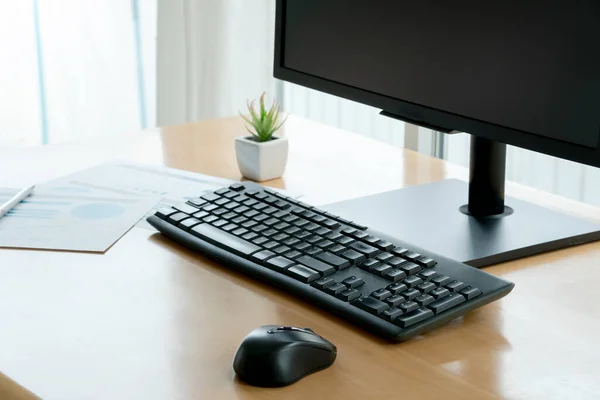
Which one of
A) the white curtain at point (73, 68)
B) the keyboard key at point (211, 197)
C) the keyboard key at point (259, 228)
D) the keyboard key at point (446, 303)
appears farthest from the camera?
the white curtain at point (73, 68)

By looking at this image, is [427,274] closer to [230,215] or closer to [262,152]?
[230,215]

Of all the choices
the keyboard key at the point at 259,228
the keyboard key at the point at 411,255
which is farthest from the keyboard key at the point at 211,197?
the keyboard key at the point at 411,255

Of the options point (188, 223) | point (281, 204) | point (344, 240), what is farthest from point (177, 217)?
point (344, 240)

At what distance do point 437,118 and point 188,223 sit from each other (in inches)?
12.5

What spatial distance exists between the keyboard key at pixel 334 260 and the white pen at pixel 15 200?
0.46 metres

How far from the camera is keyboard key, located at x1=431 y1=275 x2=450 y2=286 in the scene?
0.88 meters

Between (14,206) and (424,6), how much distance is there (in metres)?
0.59

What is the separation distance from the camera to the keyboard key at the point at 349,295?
866mm

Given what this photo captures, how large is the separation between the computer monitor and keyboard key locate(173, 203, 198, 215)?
0.61 ft

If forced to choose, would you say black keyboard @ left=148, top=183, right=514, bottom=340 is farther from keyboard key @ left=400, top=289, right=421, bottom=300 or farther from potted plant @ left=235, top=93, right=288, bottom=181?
potted plant @ left=235, top=93, right=288, bottom=181

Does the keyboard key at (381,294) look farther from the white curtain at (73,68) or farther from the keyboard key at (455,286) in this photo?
the white curtain at (73,68)

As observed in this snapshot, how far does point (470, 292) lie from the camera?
2.83 feet

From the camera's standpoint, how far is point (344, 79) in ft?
3.94

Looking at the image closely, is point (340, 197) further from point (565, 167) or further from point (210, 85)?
point (210, 85)
